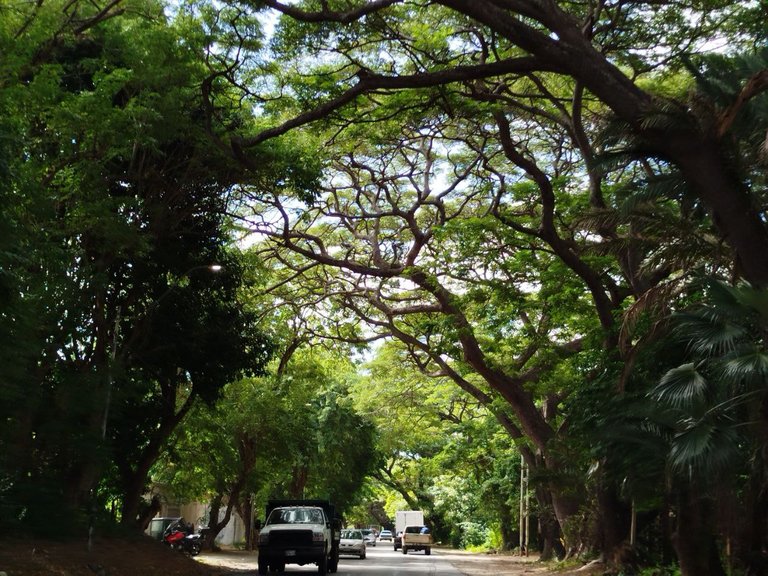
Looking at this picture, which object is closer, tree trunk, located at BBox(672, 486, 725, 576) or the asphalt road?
tree trunk, located at BBox(672, 486, 725, 576)

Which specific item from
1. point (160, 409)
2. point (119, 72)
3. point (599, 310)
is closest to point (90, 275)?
point (119, 72)

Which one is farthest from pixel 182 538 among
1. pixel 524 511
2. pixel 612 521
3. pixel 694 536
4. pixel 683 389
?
pixel 683 389

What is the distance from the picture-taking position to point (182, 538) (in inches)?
1238

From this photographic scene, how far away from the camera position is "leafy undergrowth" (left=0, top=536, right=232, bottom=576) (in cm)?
1477

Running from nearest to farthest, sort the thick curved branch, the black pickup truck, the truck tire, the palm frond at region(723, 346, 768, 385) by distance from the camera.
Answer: the palm frond at region(723, 346, 768, 385) < the thick curved branch < the black pickup truck < the truck tire

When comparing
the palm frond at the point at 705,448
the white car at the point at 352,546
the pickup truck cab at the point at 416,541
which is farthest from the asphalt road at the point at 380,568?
the palm frond at the point at 705,448

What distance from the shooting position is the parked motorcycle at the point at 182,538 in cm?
3111

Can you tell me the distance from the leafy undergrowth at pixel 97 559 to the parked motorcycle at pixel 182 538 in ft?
26.0

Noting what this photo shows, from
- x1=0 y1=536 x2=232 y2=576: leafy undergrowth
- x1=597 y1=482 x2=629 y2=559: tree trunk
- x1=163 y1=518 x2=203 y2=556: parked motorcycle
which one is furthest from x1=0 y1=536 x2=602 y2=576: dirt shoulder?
x1=163 y1=518 x2=203 y2=556: parked motorcycle

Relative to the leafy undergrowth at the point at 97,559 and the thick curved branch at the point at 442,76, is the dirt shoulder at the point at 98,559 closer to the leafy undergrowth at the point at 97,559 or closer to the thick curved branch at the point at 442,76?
the leafy undergrowth at the point at 97,559

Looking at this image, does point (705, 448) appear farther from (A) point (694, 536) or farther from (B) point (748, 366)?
(A) point (694, 536)

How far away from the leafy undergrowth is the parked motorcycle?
312 inches

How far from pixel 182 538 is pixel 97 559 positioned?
46.4ft

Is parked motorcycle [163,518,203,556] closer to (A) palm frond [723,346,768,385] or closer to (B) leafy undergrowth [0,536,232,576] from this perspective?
(B) leafy undergrowth [0,536,232,576]
